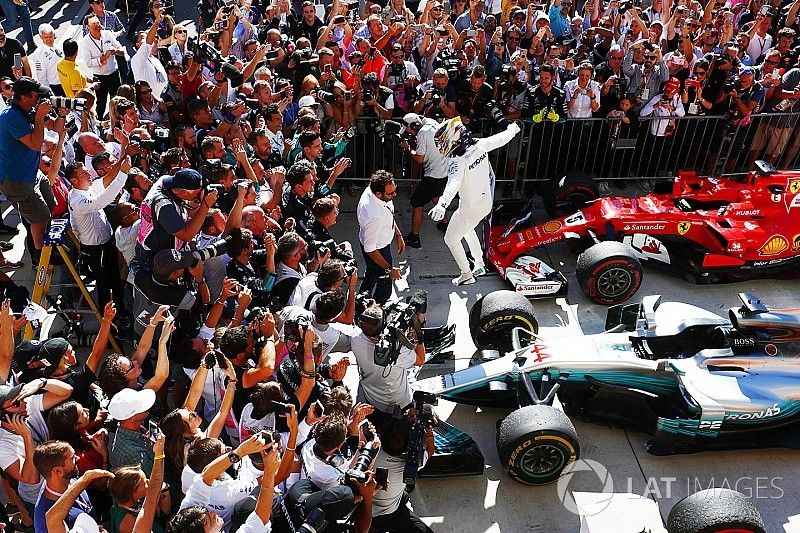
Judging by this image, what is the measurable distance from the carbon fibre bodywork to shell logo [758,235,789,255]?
69.0 inches

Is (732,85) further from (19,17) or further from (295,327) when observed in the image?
(19,17)

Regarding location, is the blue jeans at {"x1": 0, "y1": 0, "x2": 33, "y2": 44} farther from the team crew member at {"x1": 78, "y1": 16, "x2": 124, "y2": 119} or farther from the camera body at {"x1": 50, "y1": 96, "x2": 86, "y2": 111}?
the camera body at {"x1": 50, "y1": 96, "x2": 86, "y2": 111}

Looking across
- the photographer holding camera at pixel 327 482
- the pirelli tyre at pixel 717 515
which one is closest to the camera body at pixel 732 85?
the pirelli tyre at pixel 717 515

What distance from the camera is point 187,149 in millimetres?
7504

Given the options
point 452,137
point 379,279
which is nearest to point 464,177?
point 452,137

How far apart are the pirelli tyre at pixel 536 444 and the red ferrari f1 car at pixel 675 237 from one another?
2428 mm

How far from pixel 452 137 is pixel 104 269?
12.1 ft

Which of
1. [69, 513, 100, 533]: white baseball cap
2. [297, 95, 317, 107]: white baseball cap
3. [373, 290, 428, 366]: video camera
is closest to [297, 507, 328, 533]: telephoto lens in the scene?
[69, 513, 100, 533]: white baseball cap

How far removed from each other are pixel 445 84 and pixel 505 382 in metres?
4.33

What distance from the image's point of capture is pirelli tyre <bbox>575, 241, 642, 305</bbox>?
7566 millimetres

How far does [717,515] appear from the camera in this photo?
4.82m

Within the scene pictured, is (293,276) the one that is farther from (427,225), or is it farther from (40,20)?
(40,20)

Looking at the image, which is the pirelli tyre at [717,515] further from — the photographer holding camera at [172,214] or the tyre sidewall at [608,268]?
the photographer holding camera at [172,214]

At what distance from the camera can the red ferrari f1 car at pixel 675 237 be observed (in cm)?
780
